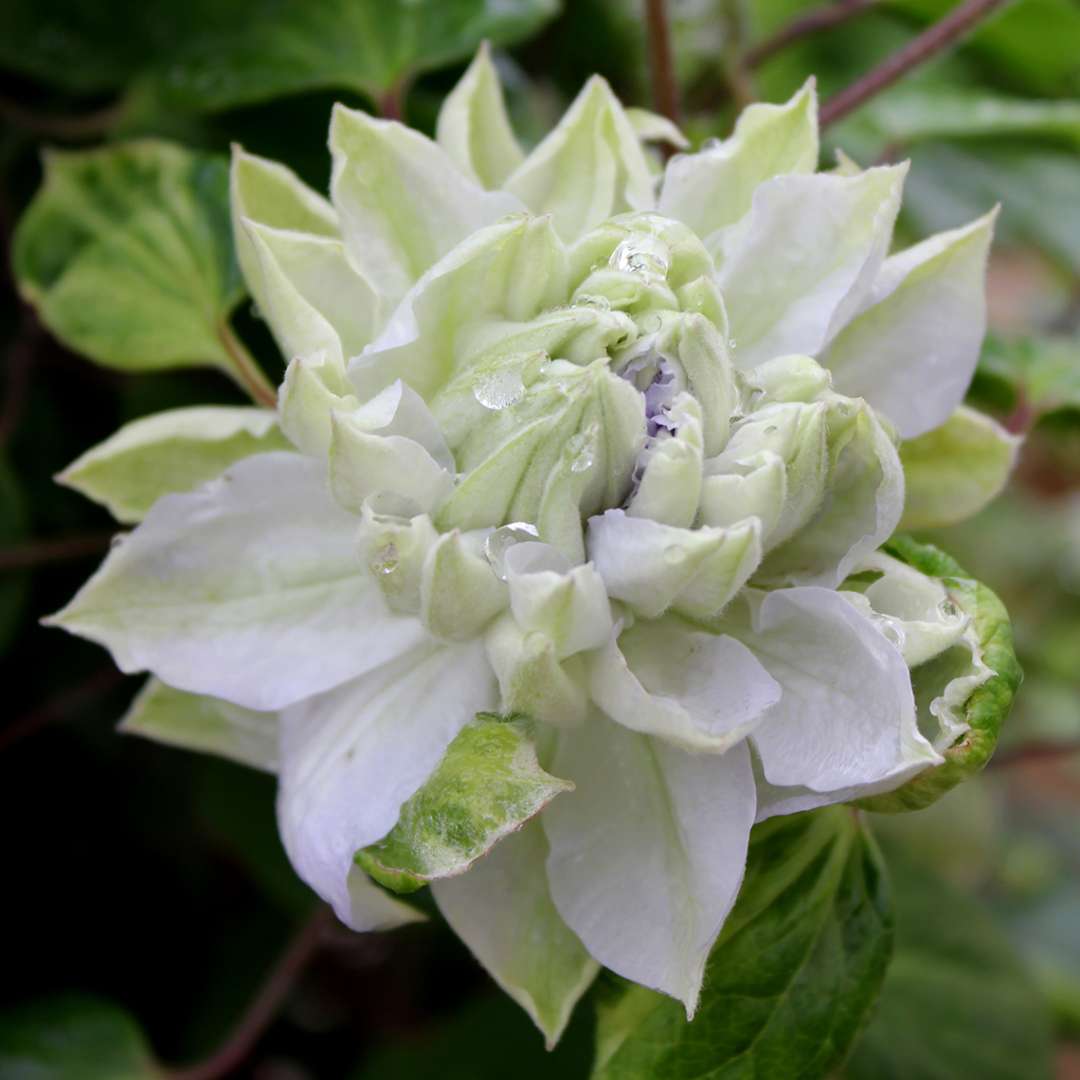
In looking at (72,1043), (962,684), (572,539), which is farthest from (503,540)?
(72,1043)

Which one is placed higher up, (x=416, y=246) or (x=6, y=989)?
(x=416, y=246)

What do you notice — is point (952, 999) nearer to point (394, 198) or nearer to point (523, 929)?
point (523, 929)

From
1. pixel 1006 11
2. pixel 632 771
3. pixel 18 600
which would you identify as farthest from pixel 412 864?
pixel 1006 11

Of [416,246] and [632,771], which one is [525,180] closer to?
[416,246]

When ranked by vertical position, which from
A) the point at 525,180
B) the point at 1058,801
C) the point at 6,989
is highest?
the point at 525,180

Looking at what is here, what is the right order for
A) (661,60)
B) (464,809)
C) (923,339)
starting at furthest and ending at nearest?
(661,60) → (923,339) → (464,809)

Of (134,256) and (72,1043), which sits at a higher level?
(134,256)

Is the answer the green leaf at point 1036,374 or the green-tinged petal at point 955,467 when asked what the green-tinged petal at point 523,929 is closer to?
the green-tinged petal at point 955,467
